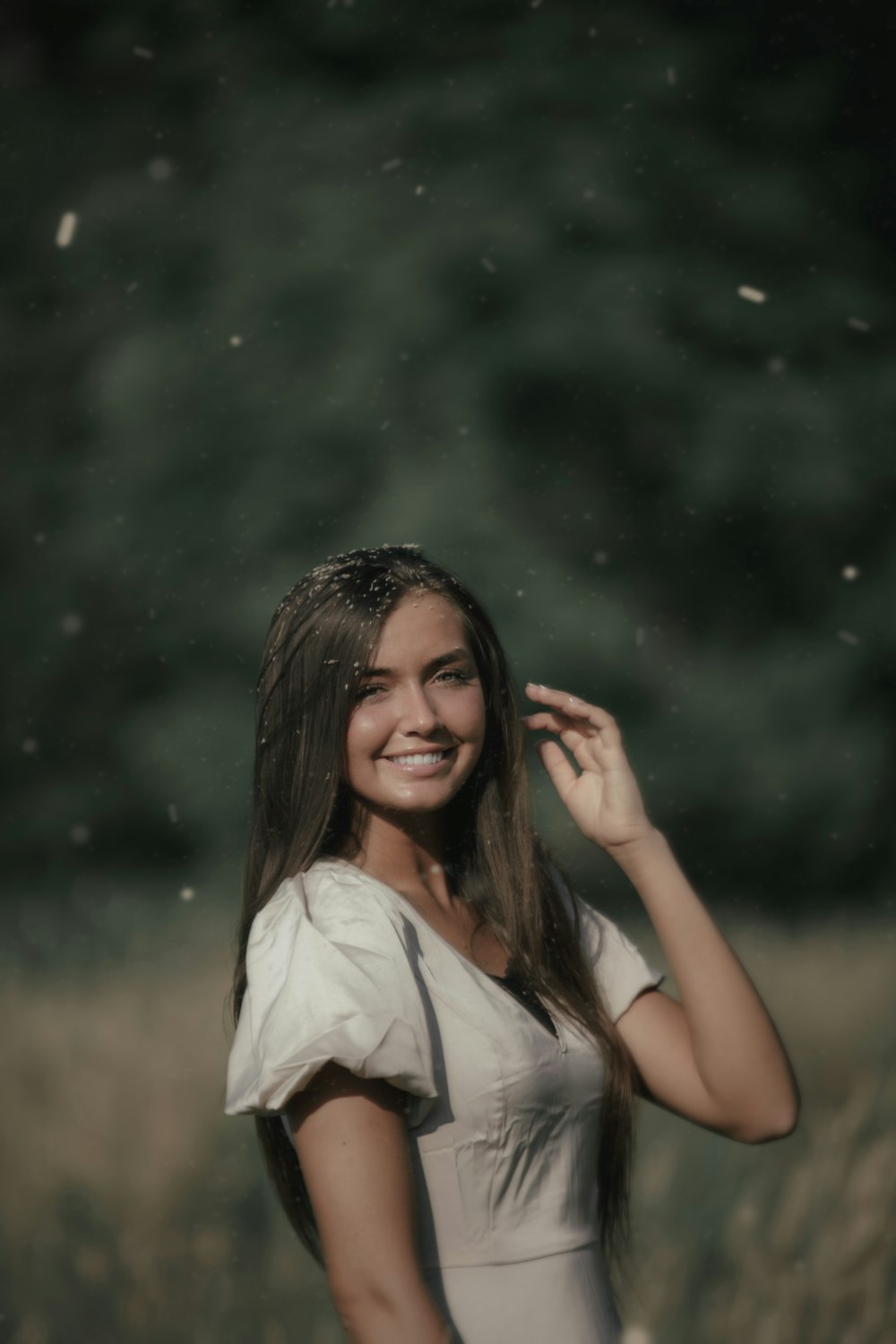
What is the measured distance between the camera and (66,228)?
11.9 feet

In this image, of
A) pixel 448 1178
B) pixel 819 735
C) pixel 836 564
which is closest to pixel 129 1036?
pixel 819 735

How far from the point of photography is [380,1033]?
4.39 ft

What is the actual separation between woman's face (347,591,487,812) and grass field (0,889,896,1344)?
1962mm

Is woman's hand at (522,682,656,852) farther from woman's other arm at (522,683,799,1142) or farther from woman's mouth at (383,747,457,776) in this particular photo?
woman's mouth at (383,747,457,776)

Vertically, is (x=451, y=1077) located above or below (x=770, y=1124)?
above

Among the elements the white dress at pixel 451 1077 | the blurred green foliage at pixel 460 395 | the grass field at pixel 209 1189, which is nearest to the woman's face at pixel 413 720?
the white dress at pixel 451 1077

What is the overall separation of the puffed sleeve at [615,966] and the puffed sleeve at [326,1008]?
32 cm

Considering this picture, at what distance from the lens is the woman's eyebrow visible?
1578mm

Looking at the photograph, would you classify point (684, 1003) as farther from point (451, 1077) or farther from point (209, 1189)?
point (209, 1189)

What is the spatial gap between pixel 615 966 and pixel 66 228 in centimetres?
255

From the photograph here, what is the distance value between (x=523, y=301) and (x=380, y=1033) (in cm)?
255

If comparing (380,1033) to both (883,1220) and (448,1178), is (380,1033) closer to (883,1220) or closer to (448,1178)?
(448,1178)

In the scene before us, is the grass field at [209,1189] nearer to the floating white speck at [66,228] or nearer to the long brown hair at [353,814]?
the floating white speck at [66,228]

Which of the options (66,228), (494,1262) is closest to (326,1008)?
(494,1262)
